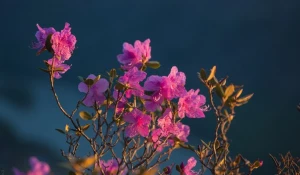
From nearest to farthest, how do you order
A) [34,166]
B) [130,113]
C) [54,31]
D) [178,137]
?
1. [34,166]
2. [54,31]
3. [130,113]
4. [178,137]

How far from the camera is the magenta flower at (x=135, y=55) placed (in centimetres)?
150

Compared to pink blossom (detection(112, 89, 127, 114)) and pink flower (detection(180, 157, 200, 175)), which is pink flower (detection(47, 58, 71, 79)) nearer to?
pink blossom (detection(112, 89, 127, 114))

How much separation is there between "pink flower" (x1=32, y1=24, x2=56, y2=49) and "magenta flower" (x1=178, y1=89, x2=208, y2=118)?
52 cm

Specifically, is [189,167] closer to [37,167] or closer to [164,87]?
[164,87]

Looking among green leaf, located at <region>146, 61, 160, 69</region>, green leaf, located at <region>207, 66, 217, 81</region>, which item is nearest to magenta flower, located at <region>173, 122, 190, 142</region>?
green leaf, located at <region>146, 61, 160, 69</region>

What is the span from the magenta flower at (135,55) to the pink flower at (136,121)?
17cm

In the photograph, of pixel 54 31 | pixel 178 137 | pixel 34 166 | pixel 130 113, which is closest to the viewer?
pixel 34 166

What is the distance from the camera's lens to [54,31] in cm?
139

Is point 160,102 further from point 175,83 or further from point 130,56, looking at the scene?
point 130,56

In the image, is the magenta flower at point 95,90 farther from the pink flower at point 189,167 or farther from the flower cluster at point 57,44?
the pink flower at point 189,167

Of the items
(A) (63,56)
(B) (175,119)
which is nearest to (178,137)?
(B) (175,119)

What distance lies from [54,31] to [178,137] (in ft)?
2.12

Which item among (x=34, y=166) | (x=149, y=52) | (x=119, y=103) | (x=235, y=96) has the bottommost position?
(x=235, y=96)

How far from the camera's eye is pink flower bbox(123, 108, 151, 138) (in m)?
1.50
